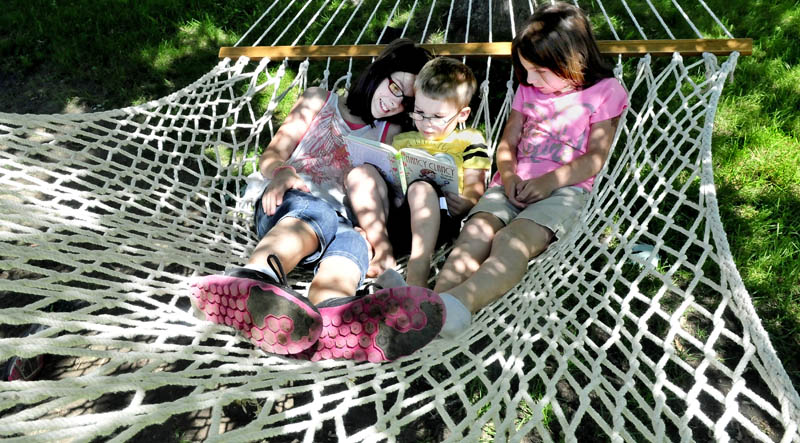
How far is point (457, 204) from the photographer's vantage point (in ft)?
5.39

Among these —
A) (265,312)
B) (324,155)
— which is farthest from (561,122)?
(265,312)

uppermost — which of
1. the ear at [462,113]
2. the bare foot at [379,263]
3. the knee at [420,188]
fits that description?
the ear at [462,113]

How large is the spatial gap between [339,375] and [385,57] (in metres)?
1.02

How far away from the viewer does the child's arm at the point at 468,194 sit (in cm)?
164

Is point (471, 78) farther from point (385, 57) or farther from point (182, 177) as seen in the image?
point (182, 177)

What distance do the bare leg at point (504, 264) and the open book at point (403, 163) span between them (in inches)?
8.9

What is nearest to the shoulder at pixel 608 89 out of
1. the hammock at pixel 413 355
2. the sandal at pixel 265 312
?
the hammock at pixel 413 355

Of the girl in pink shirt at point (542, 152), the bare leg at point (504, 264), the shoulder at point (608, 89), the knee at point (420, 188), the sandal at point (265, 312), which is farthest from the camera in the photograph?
the shoulder at point (608, 89)

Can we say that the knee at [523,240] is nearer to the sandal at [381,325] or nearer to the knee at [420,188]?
the knee at [420,188]

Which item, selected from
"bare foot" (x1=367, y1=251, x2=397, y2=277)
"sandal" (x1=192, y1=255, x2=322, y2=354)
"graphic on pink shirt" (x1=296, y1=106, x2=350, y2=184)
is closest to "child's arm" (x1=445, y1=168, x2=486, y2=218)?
"bare foot" (x1=367, y1=251, x2=397, y2=277)

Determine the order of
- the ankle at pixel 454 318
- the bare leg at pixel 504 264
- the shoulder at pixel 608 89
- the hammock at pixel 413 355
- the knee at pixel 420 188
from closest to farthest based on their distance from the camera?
the hammock at pixel 413 355 → the ankle at pixel 454 318 → the bare leg at pixel 504 264 → the knee at pixel 420 188 → the shoulder at pixel 608 89

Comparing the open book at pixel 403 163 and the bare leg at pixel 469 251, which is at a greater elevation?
the open book at pixel 403 163

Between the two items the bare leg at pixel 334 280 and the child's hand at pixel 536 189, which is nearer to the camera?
the bare leg at pixel 334 280

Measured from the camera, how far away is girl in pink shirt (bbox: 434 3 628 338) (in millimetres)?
1454
